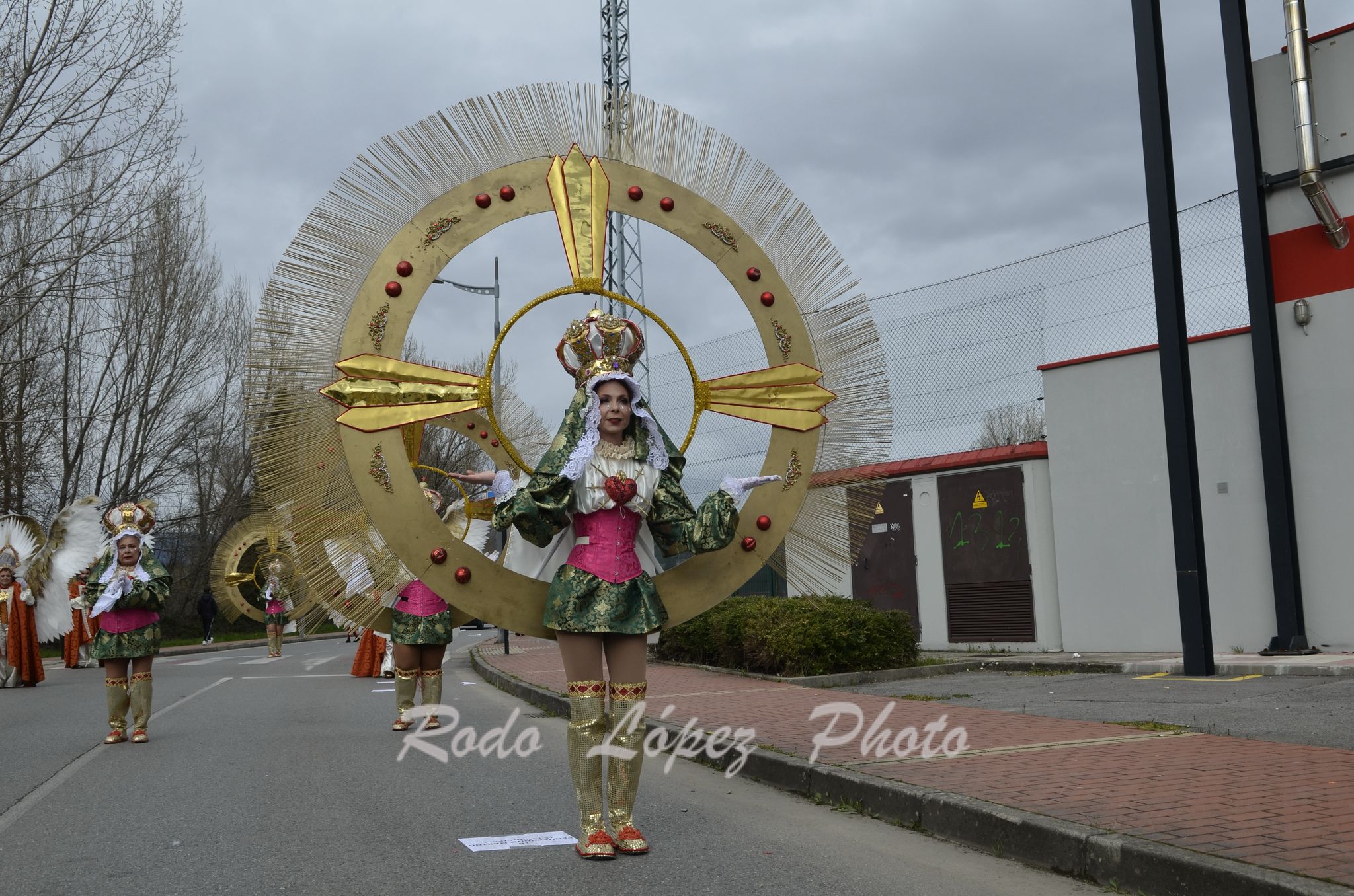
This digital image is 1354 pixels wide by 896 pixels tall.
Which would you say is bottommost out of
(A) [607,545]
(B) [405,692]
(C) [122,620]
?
(B) [405,692]

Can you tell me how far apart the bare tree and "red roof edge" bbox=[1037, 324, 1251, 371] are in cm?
72

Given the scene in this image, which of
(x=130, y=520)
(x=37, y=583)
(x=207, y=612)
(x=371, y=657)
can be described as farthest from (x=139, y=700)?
(x=207, y=612)

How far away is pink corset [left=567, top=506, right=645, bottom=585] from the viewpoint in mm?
4855

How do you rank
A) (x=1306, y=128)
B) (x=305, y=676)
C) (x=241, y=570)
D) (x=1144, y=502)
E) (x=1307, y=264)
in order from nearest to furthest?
1. (x=1306, y=128)
2. (x=1307, y=264)
3. (x=1144, y=502)
4. (x=305, y=676)
5. (x=241, y=570)

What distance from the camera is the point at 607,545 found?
16.1ft

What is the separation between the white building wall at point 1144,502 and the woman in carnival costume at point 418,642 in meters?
7.62

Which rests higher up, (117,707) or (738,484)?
(738,484)

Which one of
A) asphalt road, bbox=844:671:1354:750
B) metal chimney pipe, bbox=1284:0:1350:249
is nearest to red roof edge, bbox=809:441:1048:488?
asphalt road, bbox=844:671:1354:750

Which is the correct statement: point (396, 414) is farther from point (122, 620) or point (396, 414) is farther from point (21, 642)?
point (21, 642)

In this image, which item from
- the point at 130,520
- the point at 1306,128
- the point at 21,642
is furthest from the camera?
the point at 21,642

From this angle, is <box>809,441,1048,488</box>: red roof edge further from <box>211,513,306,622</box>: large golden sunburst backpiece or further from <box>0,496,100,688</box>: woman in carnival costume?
<box>211,513,306,622</box>: large golden sunburst backpiece

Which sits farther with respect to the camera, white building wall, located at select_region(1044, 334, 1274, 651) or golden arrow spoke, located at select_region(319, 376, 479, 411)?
white building wall, located at select_region(1044, 334, 1274, 651)

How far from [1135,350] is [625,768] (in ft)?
32.3

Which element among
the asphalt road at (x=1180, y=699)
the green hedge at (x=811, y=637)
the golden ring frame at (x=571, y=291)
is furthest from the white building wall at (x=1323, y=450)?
the golden ring frame at (x=571, y=291)
